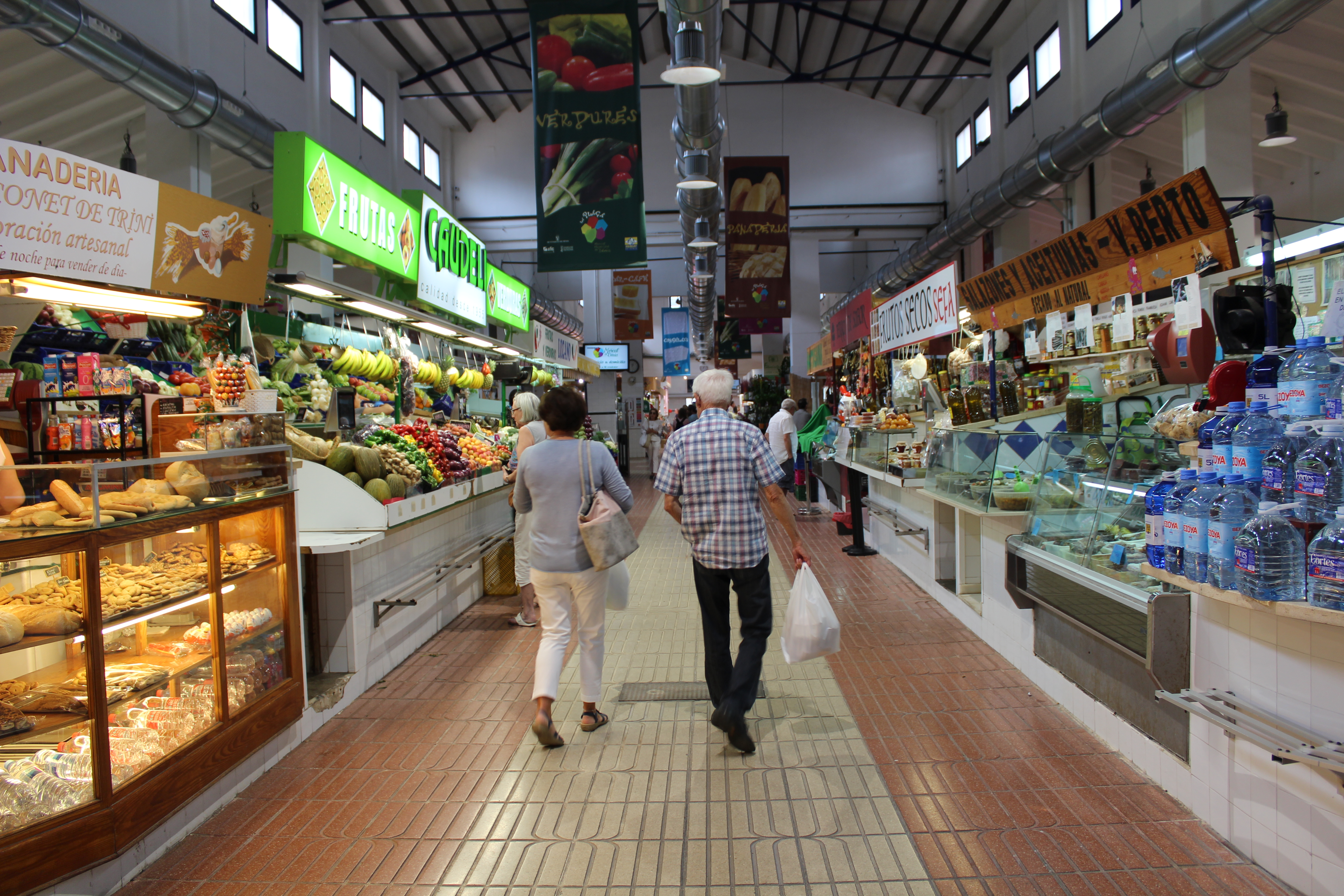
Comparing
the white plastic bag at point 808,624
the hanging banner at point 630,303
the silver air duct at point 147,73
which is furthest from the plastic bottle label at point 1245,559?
the hanging banner at point 630,303

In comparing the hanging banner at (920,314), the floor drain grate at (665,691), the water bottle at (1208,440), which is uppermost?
the hanging banner at (920,314)

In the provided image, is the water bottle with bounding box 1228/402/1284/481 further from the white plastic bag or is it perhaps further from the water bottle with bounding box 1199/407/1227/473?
the white plastic bag

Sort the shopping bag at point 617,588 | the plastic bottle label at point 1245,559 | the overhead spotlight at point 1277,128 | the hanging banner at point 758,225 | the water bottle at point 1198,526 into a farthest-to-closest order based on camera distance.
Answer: the hanging banner at point 758,225, the overhead spotlight at point 1277,128, the shopping bag at point 617,588, the water bottle at point 1198,526, the plastic bottle label at point 1245,559

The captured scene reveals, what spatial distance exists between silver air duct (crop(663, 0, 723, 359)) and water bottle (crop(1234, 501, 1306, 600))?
17.4 feet

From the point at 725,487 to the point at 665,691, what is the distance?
4.89ft

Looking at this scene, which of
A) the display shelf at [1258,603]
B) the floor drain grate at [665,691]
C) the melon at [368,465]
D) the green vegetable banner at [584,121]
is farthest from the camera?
the green vegetable banner at [584,121]

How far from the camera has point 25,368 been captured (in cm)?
477

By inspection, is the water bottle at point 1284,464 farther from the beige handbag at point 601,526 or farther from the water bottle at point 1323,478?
the beige handbag at point 601,526

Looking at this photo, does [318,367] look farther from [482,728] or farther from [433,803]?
[433,803]

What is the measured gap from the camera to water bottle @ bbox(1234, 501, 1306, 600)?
2.35 metres

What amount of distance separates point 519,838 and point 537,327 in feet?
34.8

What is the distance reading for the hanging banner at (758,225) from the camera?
11.9 metres

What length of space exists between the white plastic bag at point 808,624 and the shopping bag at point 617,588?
2.81 feet

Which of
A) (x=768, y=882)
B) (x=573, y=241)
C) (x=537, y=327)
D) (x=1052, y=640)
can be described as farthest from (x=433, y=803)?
(x=537, y=327)
